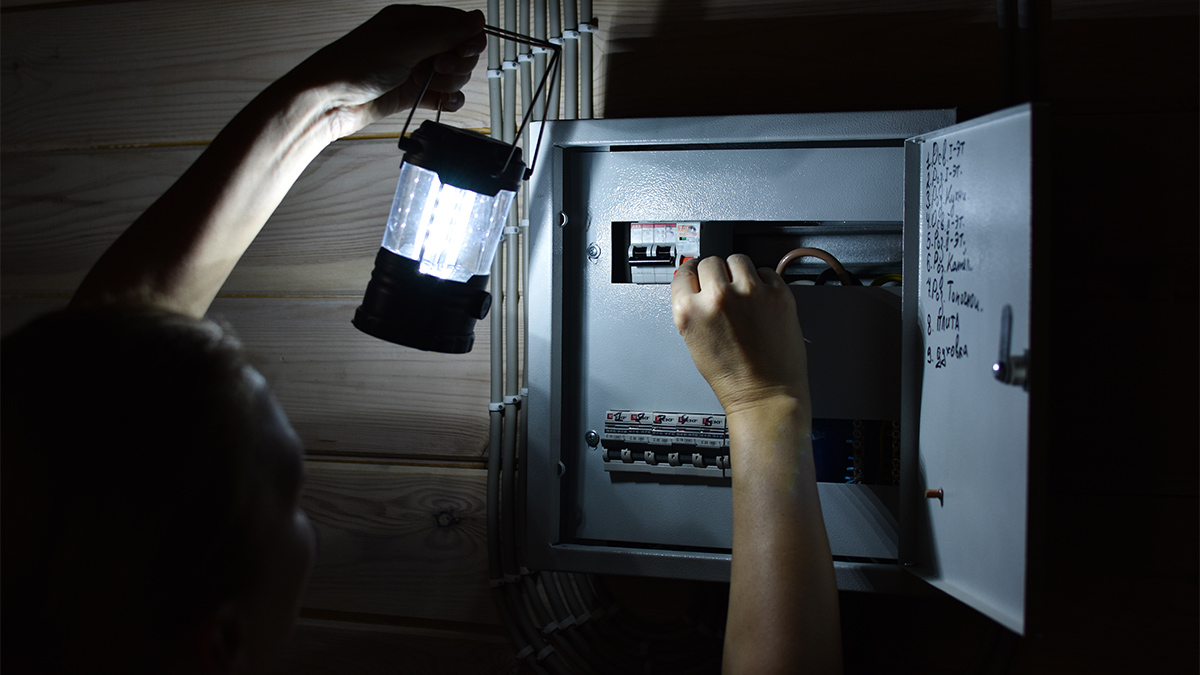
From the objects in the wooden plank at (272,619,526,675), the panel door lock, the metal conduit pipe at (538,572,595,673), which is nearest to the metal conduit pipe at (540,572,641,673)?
the metal conduit pipe at (538,572,595,673)

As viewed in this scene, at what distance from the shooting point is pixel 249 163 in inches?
30.0

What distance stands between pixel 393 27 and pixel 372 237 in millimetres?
358

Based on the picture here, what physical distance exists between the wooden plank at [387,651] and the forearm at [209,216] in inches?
22.2

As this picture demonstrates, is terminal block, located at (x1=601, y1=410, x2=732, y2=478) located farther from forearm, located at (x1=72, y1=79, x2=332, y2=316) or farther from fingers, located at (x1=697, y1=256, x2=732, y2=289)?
forearm, located at (x1=72, y1=79, x2=332, y2=316)

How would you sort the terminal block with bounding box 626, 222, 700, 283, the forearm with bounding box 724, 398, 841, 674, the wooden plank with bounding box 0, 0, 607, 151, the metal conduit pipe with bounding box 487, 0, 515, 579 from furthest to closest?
the wooden plank with bounding box 0, 0, 607, 151 → the metal conduit pipe with bounding box 487, 0, 515, 579 → the terminal block with bounding box 626, 222, 700, 283 → the forearm with bounding box 724, 398, 841, 674

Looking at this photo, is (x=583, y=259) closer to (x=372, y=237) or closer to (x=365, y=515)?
(x=372, y=237)

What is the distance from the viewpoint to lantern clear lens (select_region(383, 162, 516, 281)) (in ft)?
2.43

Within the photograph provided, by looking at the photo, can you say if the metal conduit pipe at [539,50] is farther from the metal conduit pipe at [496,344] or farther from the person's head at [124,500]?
the person's head at [124,500]

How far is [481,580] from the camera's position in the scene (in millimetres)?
1036

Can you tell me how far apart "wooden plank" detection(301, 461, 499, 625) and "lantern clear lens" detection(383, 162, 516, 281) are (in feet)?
1.29

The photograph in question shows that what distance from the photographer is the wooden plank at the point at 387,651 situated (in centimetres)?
103

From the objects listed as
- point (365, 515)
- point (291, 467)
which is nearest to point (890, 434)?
point (291, 467)

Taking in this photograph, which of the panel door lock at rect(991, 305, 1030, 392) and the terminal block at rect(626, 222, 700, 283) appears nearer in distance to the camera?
the panel door lock at rect(991, 305, 1030, 392)

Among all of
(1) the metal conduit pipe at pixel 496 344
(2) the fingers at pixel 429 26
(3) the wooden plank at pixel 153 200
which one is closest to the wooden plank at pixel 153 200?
(3) the wooden plank at pixel 153 200
